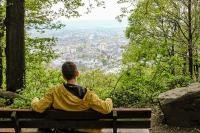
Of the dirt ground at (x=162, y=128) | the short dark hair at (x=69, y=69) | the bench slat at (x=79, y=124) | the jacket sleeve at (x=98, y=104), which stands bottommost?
the dirt ground at (x=162, y=128)

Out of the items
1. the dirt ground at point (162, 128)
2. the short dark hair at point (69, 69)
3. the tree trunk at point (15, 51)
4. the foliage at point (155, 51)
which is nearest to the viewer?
the short dark hair at point (69, 69)

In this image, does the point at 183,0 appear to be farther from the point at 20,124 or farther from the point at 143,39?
the point at 20,124

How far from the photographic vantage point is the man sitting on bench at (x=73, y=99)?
618 centimetres

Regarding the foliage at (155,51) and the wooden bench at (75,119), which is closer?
the wooden bench at (75,119)

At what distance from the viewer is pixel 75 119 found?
6.32 meters

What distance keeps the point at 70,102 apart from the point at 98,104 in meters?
0.35

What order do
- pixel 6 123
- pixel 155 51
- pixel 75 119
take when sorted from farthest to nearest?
pixel 155 51 < pixel 6 123 < pixel 75 119

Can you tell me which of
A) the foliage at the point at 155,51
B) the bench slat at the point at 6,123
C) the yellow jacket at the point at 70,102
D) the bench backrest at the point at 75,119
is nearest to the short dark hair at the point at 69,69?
the yellow jacket at the point at 70,102

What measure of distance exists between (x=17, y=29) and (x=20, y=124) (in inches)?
347

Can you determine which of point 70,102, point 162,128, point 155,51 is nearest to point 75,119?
point 70,102

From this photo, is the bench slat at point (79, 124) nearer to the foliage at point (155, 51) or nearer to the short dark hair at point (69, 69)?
the short dark hair at point (69, 69)

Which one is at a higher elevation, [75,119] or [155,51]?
[155,51]

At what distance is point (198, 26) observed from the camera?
2631cm

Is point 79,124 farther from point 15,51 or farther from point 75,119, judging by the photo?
point 15,51
